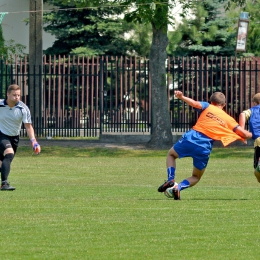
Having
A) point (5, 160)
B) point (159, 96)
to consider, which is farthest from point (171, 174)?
point (159, 96)

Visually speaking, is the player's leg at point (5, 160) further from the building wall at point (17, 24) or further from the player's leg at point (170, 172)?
the building wall at point (17, 24)

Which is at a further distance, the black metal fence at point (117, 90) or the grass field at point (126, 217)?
the black metal fence at point (117, 90)

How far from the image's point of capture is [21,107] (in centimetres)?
1416

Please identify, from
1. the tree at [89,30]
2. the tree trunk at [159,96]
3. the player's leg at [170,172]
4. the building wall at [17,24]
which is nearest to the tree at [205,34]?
the tree at [89,30]

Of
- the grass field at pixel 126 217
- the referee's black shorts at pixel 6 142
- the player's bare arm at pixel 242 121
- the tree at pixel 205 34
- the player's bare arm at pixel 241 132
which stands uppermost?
the tree at pixel 205 34

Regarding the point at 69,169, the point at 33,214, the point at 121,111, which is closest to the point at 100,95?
the point at 121,111

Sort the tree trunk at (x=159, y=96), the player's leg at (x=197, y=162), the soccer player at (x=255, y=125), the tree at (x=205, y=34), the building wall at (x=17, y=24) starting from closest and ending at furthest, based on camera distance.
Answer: the player's leg at (x=197, y=162)
the soccer player at (x=255, y=125)
the tree trunk at (x=159, y=96)
the tree at (x=205, y=34)
the building wall at (x=17, y=24)

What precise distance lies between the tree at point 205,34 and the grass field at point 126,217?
65.4 ft

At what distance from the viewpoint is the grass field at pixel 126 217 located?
27.0ft

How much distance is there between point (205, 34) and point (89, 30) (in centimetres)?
502

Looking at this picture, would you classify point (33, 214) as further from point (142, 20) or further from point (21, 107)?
point (142, 20)

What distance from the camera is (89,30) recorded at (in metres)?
39.0

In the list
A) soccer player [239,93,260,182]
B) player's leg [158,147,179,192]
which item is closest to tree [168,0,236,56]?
soccer player [239,93,260,182]

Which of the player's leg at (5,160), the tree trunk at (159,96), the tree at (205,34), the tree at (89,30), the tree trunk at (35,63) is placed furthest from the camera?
the tree at (89,30)
